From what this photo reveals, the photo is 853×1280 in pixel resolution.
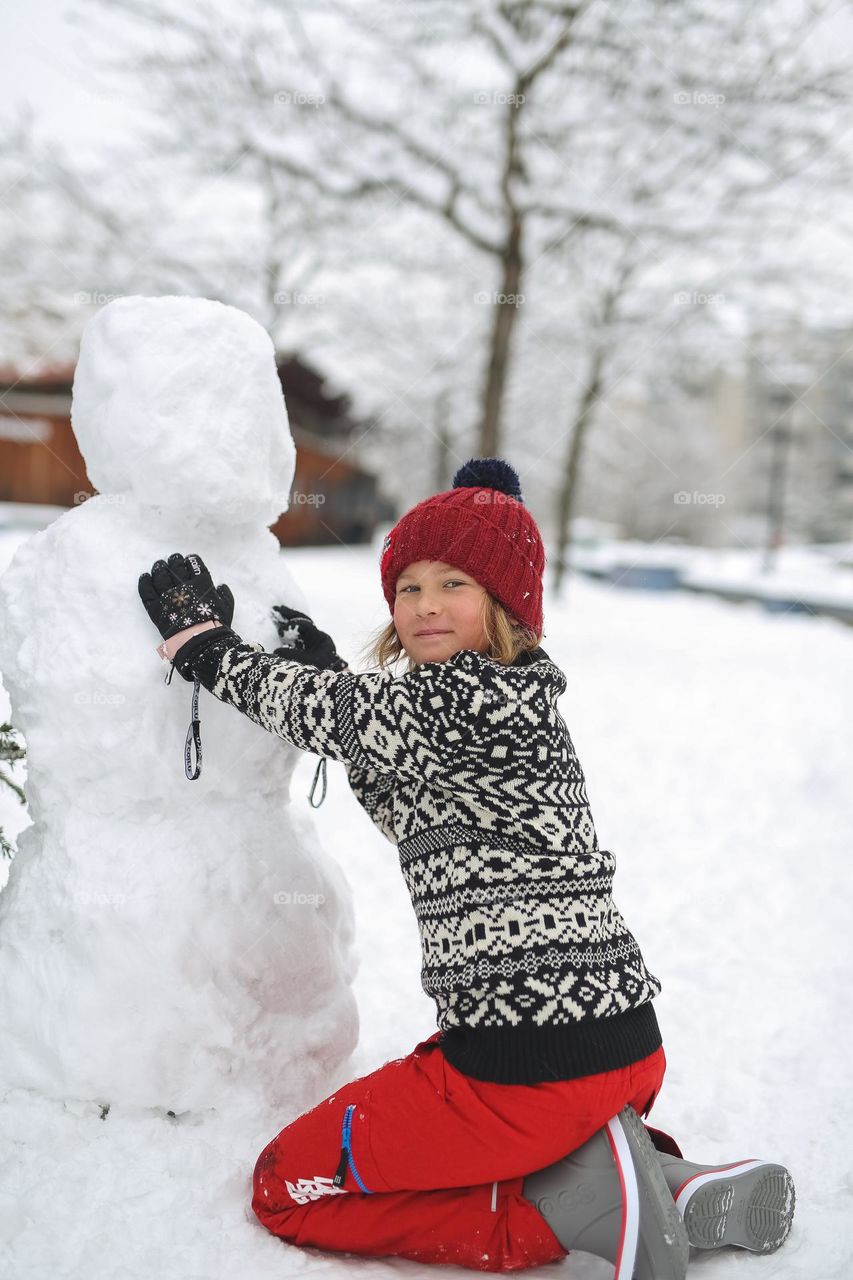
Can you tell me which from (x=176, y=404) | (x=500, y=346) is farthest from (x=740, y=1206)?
(x=500, y=346)

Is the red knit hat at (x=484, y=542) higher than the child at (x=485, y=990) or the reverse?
higher

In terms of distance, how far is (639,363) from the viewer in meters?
13.1

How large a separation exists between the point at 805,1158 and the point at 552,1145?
1.03m

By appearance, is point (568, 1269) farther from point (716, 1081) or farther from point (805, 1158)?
point (716, 1081)

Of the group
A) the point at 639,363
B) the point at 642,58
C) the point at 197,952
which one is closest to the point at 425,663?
the point at 197,952

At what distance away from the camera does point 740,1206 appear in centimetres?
186

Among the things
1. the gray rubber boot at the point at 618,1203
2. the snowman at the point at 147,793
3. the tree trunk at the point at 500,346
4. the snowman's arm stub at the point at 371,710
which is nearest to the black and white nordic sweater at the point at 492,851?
the snowman's arm stub at the point at 371,710

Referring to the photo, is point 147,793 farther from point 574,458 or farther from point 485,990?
point 574,458

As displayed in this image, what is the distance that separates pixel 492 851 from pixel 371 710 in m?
0.35

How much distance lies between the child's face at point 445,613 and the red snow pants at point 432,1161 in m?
0.78

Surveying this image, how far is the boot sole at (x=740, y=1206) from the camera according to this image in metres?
1.83

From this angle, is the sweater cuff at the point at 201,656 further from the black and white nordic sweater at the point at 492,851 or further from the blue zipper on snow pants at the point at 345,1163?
the blue zipper on snow pants at the point at 345,1163

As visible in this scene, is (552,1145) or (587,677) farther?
(587,677)

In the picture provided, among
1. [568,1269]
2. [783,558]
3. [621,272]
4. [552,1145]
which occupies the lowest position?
[783,558]
